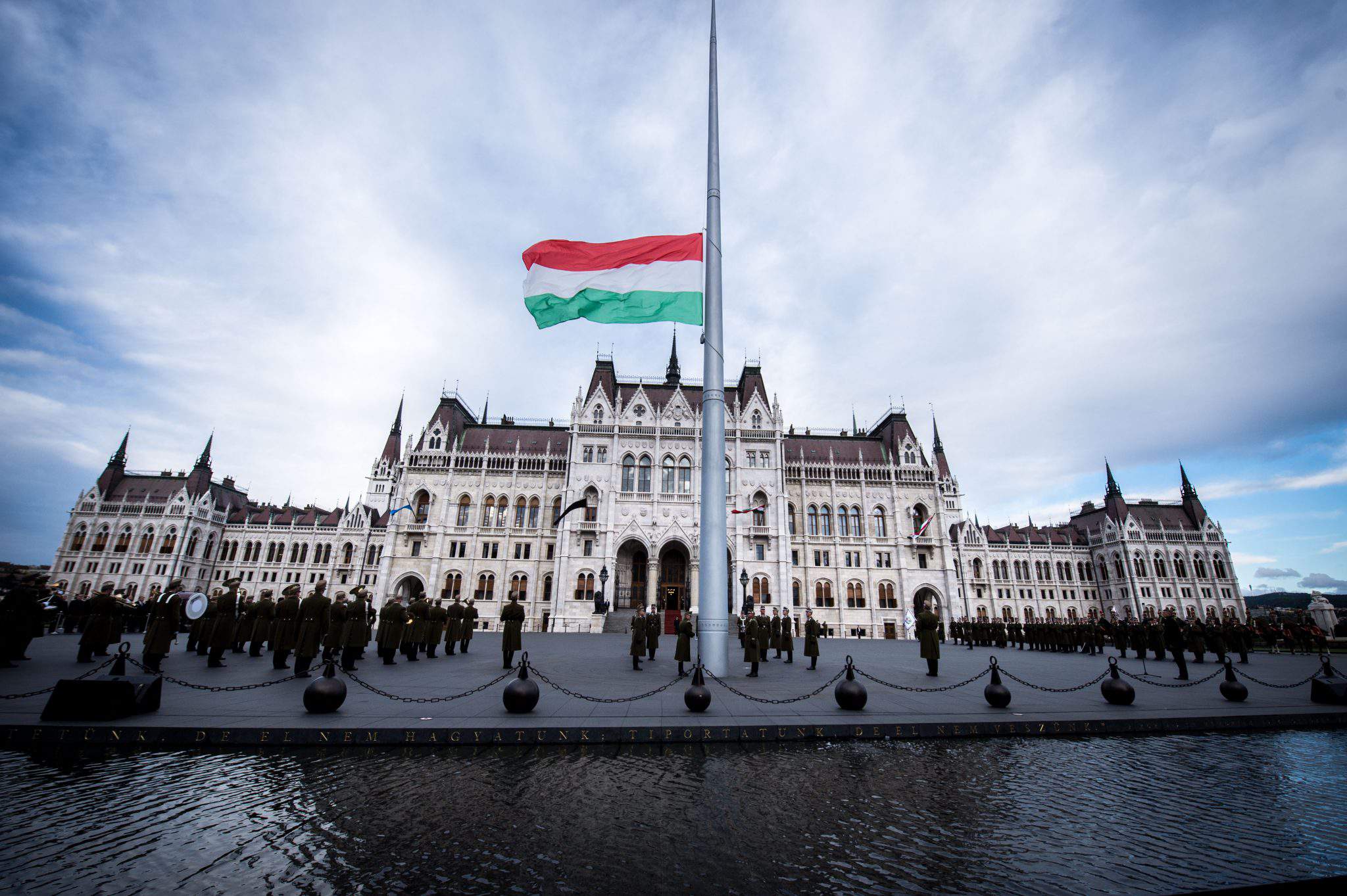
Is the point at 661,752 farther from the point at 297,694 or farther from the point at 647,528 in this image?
the point at 647,528

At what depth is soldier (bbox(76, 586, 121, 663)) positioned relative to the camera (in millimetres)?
13367

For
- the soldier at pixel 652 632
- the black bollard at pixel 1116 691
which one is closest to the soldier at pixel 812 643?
the soldier at pixel 652 632

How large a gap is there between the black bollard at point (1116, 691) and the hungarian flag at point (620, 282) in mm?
12080

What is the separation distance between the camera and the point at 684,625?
→ 14.3 m

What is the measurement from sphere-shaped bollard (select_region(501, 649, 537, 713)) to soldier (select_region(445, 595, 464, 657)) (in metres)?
11.4

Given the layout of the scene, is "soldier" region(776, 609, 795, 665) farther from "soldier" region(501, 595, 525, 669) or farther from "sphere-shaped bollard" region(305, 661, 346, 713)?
"sphere-shaped bollard" region(305, 661, 346, 713)

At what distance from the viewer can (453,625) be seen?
63.0 ft

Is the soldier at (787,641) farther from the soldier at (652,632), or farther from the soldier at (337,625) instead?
the soldier at (337,625)

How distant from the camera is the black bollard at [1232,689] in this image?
35.9 ft

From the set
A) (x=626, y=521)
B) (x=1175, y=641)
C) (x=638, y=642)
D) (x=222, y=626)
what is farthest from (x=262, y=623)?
(x=626, y=521)

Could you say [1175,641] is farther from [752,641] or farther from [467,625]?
[467,625]

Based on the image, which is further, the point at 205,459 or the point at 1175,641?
the point at 205,459

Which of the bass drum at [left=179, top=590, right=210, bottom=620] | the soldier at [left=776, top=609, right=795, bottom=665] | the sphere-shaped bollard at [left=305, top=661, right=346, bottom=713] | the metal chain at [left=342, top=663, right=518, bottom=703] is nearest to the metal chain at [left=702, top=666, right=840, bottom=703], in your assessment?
the metal chain at [left=342, top=663, right=518, bottom=703]

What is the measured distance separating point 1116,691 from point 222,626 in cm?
2032
